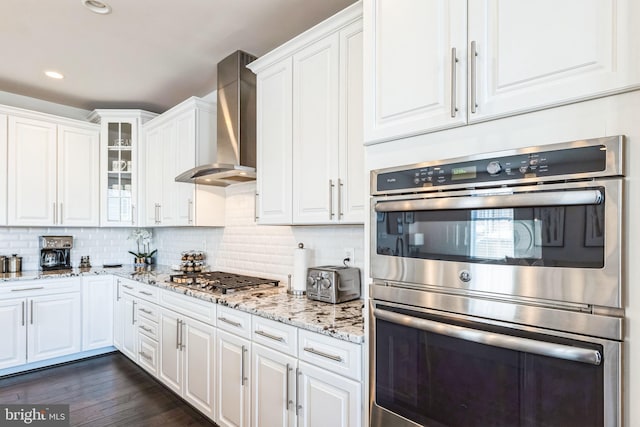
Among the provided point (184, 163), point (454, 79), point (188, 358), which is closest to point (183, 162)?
point (184, 163)

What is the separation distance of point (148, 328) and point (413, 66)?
3058 millimetres

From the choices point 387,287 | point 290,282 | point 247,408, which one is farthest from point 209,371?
point 387,287

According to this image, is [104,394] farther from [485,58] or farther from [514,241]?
[485,58]

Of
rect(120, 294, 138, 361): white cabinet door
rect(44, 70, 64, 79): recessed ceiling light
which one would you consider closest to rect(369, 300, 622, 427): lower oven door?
rect(120, 294, 138, 361): white cabinet door

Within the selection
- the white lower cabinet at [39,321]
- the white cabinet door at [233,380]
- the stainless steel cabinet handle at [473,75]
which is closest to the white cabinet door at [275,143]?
the white cabinet door at [233,380]

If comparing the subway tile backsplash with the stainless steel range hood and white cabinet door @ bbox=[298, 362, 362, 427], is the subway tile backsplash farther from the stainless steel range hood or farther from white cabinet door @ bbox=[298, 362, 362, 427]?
white cabinet door @ bbox=[298, 362, 362, 427]

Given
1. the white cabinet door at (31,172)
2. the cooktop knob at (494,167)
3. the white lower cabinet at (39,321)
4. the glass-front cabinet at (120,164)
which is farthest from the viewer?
the glass-front cabinet at (120,164)

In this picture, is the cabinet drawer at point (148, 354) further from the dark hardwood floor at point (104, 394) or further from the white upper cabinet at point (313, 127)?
the white upper cabinet at point (313, 127)

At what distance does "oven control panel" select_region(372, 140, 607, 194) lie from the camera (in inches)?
38.5

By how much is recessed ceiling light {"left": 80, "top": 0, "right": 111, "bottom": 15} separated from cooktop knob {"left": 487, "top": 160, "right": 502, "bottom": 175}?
2.47 meters

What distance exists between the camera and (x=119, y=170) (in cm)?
425

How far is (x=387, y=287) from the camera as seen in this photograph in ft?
4.64

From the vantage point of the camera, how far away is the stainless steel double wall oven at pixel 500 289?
3.13ft

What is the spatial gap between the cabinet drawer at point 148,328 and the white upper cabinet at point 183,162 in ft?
2.97
